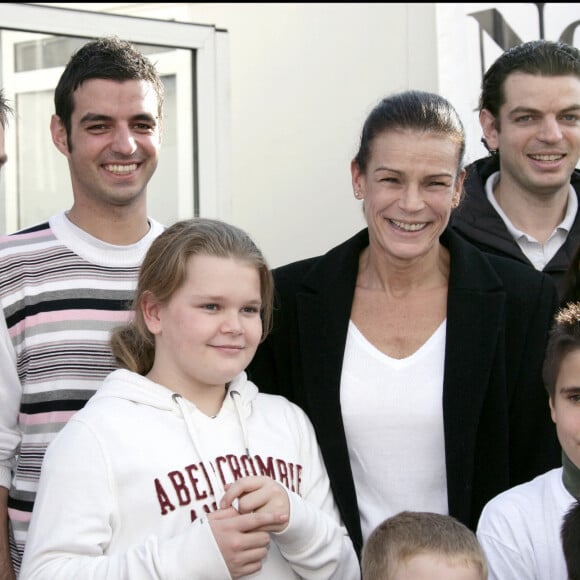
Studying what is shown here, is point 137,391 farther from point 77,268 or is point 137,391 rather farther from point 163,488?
point 77,268

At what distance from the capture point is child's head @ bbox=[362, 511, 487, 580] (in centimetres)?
200

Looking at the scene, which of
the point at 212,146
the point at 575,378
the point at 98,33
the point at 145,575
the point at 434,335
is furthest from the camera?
the point at 212,146

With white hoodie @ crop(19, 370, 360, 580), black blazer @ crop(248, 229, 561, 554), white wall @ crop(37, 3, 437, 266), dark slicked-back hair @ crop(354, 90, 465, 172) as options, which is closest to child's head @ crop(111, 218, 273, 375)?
white hoodie @ crop(19, 370, 360, 580)

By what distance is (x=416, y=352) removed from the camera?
2.55m

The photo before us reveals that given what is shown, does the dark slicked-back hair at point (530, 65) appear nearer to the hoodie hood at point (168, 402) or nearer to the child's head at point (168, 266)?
the child's head at point (168, 266)

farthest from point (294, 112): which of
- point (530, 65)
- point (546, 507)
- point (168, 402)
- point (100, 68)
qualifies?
point (546, 507)

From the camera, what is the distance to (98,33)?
408cm

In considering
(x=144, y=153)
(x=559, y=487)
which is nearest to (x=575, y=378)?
(x=559, y=487)

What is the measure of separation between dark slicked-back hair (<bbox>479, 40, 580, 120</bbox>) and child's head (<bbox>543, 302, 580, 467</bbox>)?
115 cm

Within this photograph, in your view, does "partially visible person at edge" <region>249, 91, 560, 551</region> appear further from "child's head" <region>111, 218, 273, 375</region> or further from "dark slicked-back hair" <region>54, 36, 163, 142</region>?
"dark slicked-back hair" <region>54, 36, 163, 142</region>

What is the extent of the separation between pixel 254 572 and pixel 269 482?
0.57 ft

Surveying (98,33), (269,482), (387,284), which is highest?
(98,33)

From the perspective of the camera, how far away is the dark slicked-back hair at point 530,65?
331 centimetres

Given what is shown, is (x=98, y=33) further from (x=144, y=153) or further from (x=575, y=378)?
(x=575, y=378)
